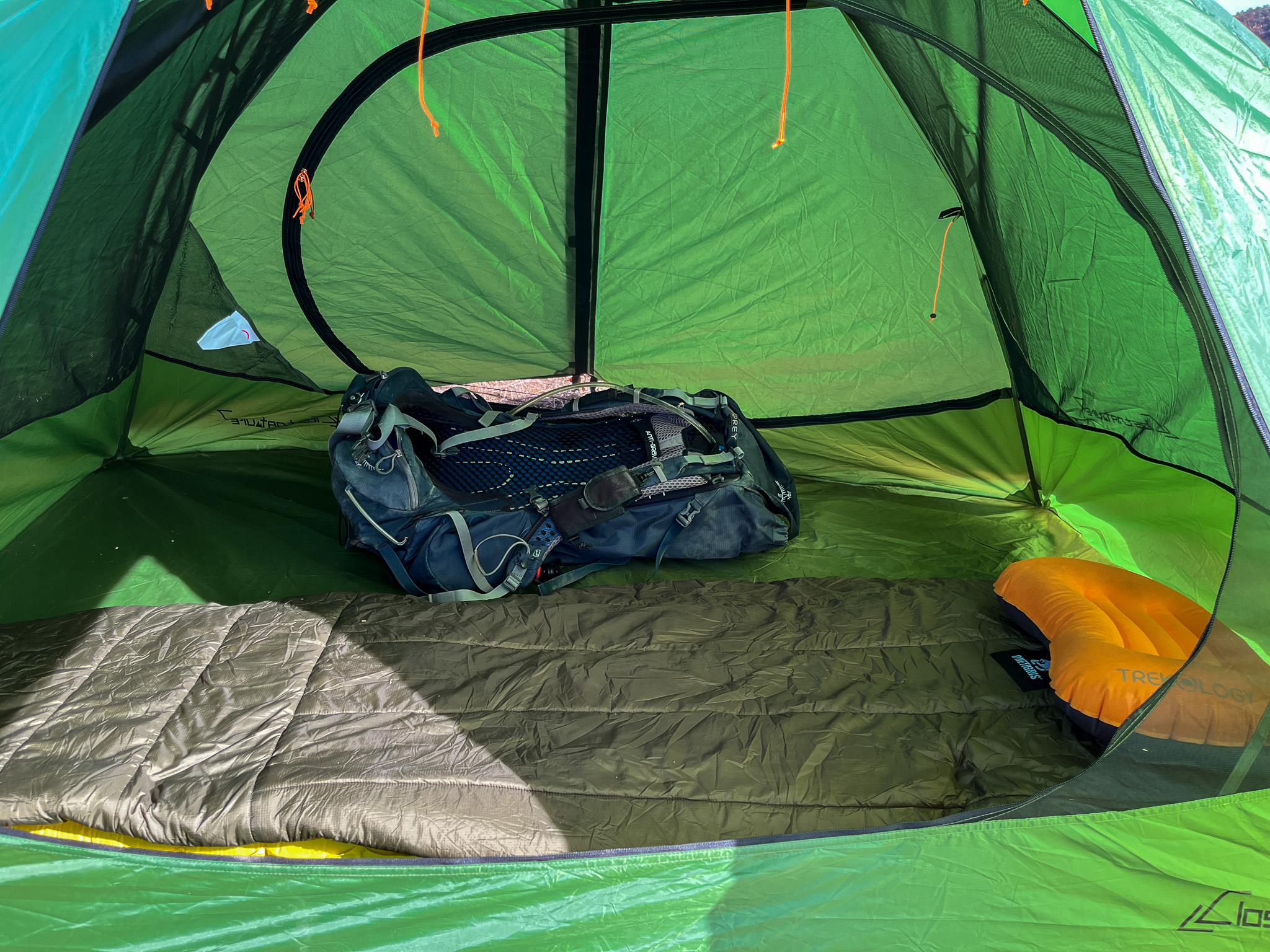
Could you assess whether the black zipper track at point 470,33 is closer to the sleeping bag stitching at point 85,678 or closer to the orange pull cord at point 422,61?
the orange pull cord at point 422,61

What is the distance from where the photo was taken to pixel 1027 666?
156 centimetres

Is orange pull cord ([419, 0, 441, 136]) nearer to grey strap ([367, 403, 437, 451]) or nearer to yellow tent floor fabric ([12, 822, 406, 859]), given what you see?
grey strap ([367, 403, 437, 451])

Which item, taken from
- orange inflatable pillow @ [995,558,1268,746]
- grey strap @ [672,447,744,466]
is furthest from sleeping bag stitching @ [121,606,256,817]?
orange inflatable pillow @ [995,558,1268,746]

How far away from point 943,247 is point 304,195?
1430 mm

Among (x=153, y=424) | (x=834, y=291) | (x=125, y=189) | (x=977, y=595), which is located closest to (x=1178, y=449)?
(x=977, y=595)

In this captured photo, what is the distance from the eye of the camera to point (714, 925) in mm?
1036

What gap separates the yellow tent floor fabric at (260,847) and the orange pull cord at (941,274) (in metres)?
1.67

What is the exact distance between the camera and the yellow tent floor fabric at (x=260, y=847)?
120cm

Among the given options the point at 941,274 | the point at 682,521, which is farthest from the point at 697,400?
the point at 941,274

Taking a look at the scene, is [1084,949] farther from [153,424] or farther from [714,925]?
[153,424]

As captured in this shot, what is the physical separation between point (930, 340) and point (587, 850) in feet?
5.08

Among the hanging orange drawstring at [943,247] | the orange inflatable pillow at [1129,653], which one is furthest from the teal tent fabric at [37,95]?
the hanging orange drawstring at [943,247]

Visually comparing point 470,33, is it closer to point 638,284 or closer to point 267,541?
point 638,284

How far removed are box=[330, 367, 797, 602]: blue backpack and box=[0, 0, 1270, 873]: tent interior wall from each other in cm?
9
